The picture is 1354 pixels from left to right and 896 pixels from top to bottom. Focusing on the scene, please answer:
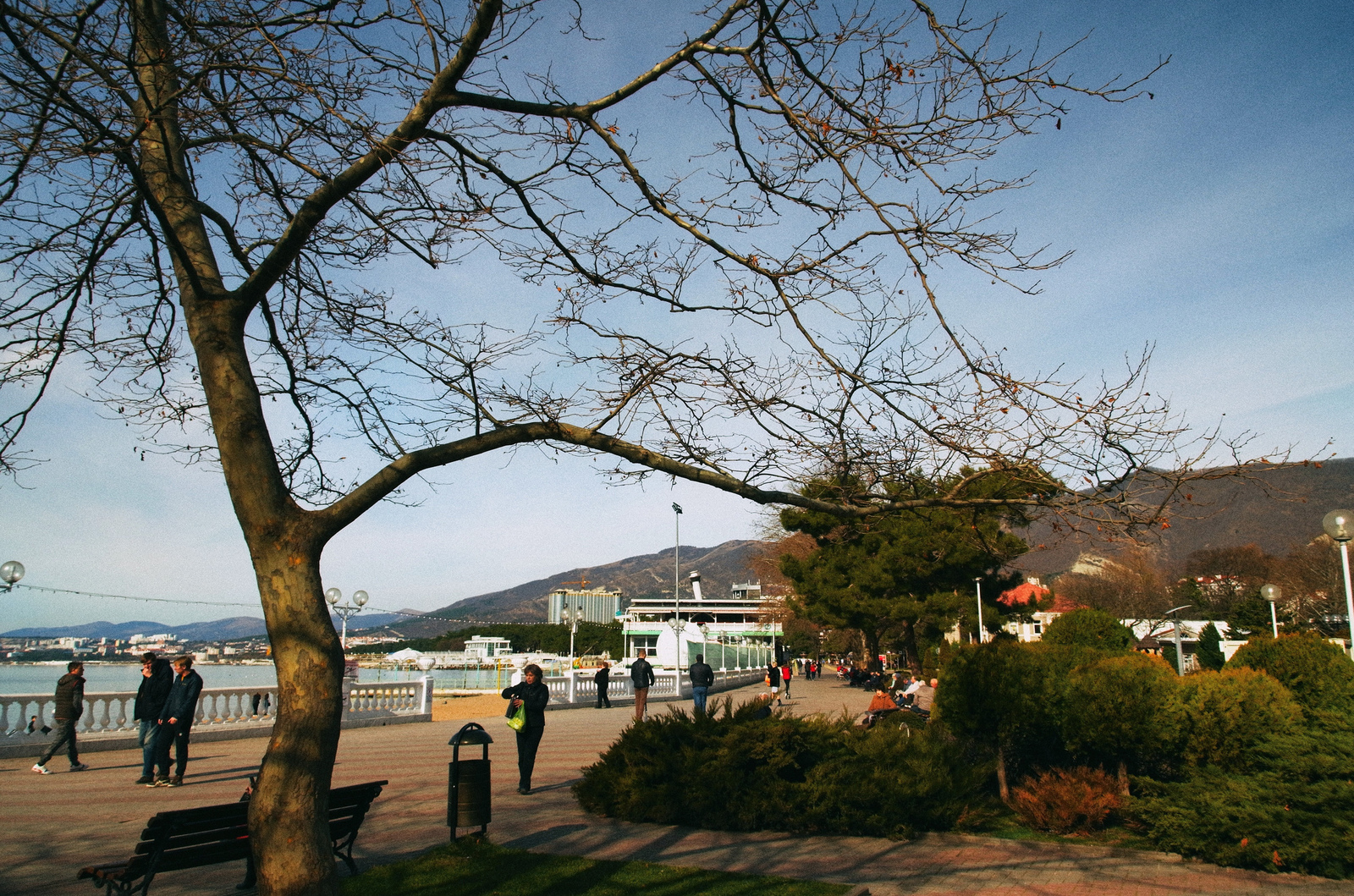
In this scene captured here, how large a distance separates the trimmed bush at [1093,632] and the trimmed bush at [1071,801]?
574 centimetres

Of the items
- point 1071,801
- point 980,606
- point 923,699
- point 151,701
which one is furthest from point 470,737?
point 980,606

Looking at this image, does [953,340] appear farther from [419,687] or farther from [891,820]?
[419,687]

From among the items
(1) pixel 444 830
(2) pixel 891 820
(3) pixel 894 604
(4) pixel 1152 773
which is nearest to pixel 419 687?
(1) pixel 444 830

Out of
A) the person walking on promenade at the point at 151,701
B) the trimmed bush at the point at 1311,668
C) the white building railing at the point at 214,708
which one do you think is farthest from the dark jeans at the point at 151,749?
the trimmed bush at the point at 1311,668

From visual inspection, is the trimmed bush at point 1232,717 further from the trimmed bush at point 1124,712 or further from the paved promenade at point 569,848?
the paved promenade at point 569,848

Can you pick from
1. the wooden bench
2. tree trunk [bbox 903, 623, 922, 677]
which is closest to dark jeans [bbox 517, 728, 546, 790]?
the wooden bench

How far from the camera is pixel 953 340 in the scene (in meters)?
5.30

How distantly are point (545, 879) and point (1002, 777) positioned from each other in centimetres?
623

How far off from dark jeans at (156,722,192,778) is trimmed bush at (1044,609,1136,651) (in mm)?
13853

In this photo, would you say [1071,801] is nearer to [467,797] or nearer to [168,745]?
[467,797]

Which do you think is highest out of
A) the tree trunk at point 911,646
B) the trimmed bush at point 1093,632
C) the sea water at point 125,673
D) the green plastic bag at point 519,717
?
the trimmed bush at point 1093,632

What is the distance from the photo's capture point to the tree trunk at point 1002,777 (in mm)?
10609

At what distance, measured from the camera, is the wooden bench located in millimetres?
6127

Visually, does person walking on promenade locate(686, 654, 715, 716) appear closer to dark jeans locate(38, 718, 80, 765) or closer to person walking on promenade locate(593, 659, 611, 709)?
person walking on promenade locate(593, 659, 611, 709)
